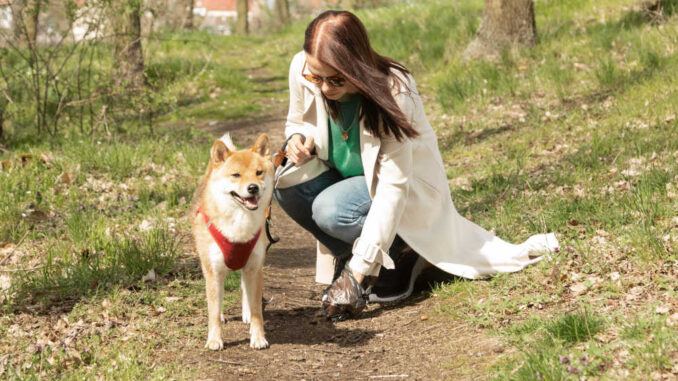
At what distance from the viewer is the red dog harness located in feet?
11.5

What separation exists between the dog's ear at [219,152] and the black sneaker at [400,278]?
1.40 m

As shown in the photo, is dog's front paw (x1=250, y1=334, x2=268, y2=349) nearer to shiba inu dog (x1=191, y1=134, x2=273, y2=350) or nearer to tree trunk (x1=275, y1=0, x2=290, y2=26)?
shiba inu dog (x1=191, y1=134, x2=273, y2=350)

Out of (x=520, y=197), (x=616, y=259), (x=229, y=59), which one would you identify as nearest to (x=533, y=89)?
(x=520, y=197)

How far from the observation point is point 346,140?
401 centimetres

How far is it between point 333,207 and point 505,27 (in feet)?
20.4

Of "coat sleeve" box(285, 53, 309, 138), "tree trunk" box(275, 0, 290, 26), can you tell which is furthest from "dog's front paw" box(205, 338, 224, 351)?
"tree trunk" box(275, 0, 290, 26)

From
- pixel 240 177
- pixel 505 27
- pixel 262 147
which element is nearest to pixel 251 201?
pixel 240 177

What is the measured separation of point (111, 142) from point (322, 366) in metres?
4.75

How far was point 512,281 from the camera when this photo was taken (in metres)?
3.93

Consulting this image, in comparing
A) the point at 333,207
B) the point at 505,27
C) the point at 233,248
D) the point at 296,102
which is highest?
the point at 505,27

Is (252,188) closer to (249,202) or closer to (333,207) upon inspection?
(249,202)

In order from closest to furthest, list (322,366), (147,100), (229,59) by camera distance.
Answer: (322,366) < (147,100) < (229,59)

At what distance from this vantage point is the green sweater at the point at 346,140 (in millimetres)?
3889

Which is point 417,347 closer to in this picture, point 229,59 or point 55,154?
point 55,154
